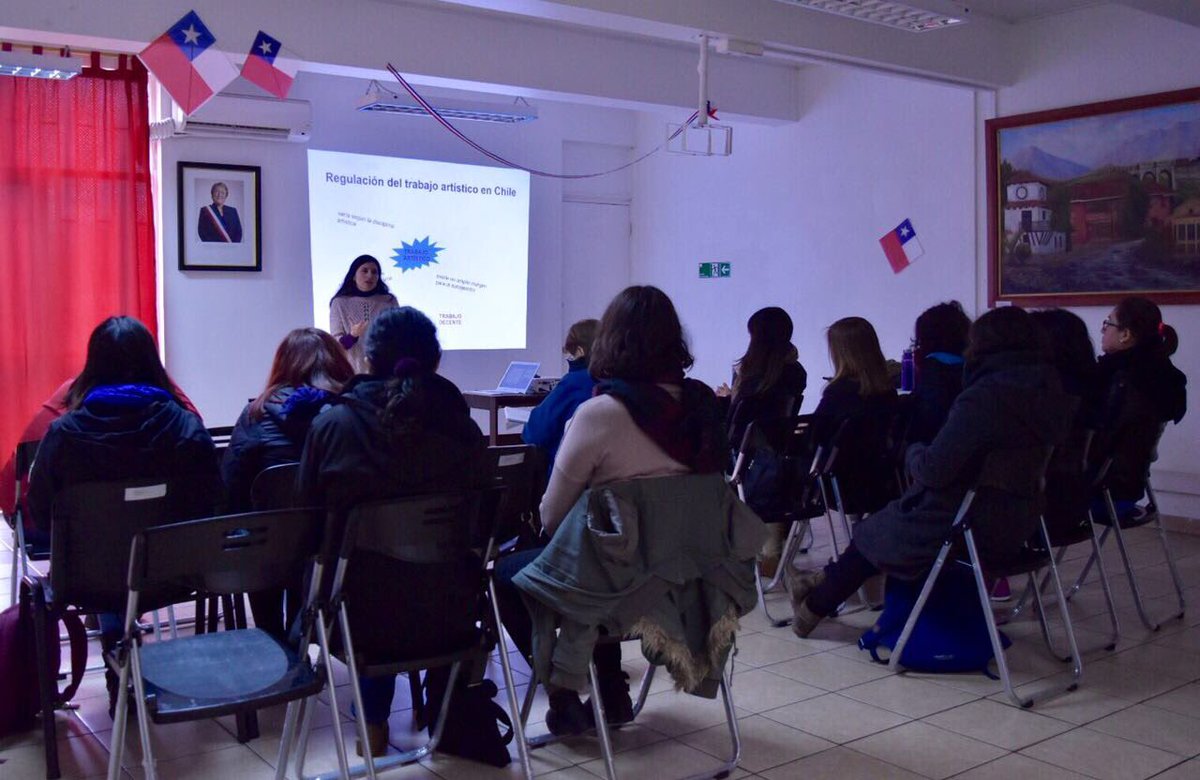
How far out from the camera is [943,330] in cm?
409

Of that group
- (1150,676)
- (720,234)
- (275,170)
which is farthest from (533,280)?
A: (1150,676)

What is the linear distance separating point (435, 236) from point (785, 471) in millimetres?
4379

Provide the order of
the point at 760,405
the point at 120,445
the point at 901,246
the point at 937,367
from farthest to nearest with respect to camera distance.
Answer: the point at 901,246
the point at 760,405
the point at 937,367
the point at 120,445

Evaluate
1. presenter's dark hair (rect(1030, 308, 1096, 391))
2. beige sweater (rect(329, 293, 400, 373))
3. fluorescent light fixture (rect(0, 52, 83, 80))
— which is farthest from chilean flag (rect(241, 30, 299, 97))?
presenter's dark hair (rect(1030, 308, 1096, 391))

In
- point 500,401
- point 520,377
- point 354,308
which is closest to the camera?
point 500,401

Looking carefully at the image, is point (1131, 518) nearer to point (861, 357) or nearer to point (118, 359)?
point (861, 357)

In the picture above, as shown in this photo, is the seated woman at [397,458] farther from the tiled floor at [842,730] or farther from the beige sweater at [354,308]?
the beige sweater at [354,308]

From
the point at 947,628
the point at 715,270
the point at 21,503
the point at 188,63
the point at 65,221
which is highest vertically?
the point at 188,63

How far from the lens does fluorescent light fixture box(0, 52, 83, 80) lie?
5.45m

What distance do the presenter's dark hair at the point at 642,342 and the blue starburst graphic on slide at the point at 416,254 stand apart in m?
5.23

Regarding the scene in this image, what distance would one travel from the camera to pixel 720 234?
836 cm

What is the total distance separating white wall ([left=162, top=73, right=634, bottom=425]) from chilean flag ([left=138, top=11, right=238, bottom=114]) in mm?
1848

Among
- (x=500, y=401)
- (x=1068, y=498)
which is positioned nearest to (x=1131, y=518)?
(x=1068, y=498)

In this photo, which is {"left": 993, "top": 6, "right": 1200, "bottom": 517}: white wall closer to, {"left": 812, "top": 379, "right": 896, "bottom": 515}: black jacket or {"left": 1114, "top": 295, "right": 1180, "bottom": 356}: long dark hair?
{"left": 1114, "top": 295, "right": 1180, "bottom": 356}: long dark hair
